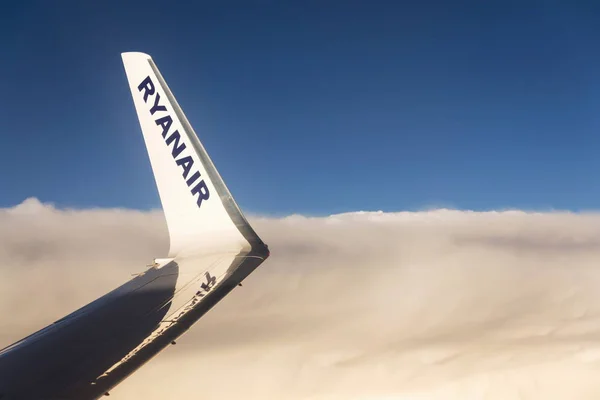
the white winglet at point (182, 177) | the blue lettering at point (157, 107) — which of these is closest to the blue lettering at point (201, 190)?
the white winglet at point (182, 177)

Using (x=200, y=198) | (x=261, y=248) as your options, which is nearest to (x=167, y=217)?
(x=200, y=198)

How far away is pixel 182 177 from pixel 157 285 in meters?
1.59

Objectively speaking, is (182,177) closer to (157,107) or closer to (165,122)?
(165,122)

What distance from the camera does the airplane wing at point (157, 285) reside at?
3.66m

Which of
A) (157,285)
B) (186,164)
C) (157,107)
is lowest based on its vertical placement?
(157,285)

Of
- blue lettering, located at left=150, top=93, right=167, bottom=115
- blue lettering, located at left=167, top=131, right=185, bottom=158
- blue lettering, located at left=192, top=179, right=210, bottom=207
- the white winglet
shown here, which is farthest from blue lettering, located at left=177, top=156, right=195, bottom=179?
blue lettering, located at left=150, top=93, right=167, bottom=115

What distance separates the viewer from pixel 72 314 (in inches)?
213

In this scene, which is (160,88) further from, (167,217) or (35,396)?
(35,396)

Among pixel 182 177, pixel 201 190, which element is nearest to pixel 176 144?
pixel 182 177

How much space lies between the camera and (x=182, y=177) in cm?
615

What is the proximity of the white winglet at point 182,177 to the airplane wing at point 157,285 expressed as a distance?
1 cm

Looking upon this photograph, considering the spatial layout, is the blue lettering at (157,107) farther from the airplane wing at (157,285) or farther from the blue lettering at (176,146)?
the blue lettering at (176,146)

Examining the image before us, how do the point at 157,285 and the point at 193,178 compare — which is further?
the point at 193,178

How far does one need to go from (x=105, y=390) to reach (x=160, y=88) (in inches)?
174
